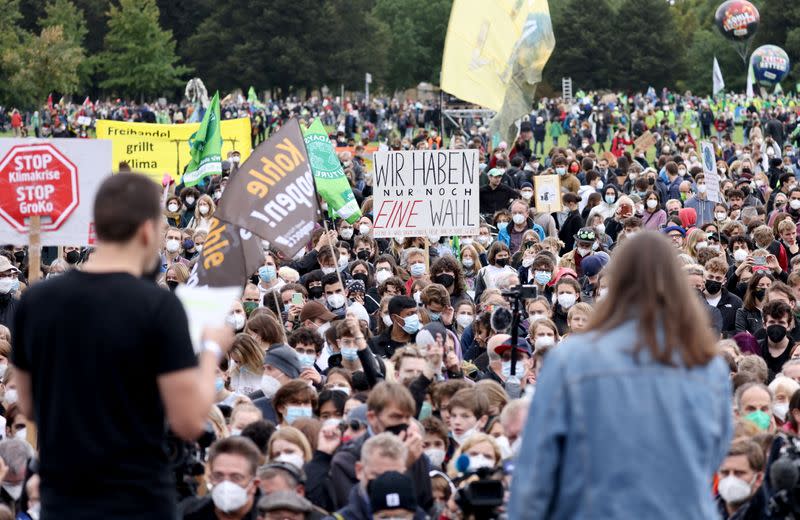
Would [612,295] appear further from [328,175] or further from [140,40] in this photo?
[140,40]

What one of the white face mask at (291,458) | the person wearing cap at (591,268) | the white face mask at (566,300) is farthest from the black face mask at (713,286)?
the white face mask at (291,458)

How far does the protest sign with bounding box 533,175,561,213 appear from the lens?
2019cm

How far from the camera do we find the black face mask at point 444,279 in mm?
12953

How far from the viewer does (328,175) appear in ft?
63.1

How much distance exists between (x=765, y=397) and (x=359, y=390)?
2354 mm

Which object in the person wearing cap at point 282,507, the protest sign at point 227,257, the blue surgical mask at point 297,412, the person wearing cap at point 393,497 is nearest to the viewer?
the person wearing cap at point 393,497

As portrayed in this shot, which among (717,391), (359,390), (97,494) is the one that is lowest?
(359,390)

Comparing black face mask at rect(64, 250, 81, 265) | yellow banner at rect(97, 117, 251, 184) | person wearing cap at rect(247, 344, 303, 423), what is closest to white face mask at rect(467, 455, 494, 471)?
person wearing cap at rect(247, 344, 303, 423)

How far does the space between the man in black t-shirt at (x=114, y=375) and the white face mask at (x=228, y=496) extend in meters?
1.76

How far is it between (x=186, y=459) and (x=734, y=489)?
242 centimetres

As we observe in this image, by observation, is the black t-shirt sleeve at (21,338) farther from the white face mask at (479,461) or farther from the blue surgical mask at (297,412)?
the blue surgical mask at (297,412)

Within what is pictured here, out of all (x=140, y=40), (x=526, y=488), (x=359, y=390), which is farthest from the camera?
(x=140, y=40)

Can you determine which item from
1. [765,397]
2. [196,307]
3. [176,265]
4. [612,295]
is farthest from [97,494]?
[176,265]

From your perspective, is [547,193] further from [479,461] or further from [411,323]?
[479,461]
